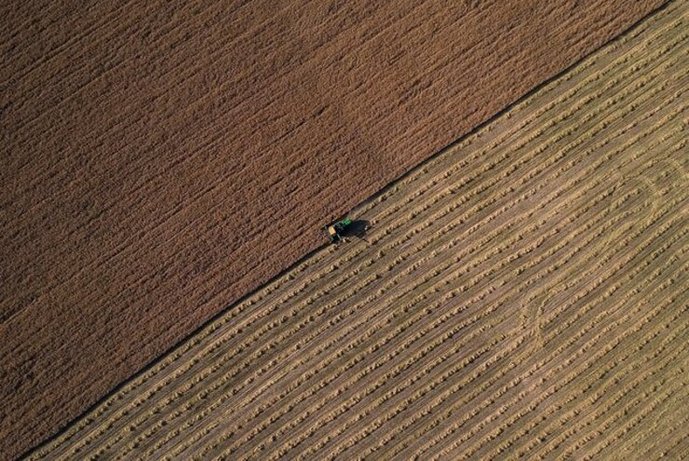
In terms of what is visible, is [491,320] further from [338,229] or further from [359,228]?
[338,229]

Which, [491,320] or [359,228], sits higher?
[359,228]

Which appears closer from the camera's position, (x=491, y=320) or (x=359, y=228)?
(x=491, y=320)

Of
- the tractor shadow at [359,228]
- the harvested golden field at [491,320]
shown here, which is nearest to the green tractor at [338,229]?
the tractor shadow at [359,228]

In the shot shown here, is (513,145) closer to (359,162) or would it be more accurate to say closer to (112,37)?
(359,162)

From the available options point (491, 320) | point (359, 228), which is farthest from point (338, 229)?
point (491, 320)

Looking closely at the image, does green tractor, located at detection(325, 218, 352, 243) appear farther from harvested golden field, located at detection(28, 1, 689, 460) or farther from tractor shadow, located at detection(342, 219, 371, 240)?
harvested golden field, located at detection(28, 1, 689, 460)

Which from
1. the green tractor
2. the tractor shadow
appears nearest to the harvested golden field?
the tractor shadow
